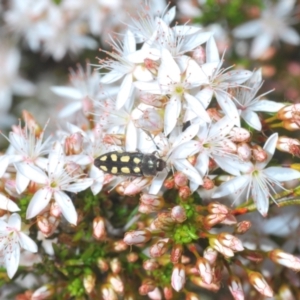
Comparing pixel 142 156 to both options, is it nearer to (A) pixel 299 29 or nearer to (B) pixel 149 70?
(B) pixel 149 70

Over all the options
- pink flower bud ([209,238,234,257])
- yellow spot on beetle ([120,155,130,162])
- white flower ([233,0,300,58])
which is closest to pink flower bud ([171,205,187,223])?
pink flower bud ([209,238,234,257])

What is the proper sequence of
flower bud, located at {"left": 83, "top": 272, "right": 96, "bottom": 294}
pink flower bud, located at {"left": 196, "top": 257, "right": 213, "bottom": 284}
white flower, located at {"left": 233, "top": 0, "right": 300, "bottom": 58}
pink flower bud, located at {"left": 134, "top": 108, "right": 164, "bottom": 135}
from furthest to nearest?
white flower, located at {"left": 233, "top": 0, "right": 300, "bottom": 58} < flower bud, located at {"left": 83, "top": 272, "right": 96, "bottom": 294} < pink flower bud, located at {"left": 134, "top": 108, "right": 164, "bottom": 135} < pink flower bud, located at {"left": 196, "top": 257, "right": 213, "bottom": 284}

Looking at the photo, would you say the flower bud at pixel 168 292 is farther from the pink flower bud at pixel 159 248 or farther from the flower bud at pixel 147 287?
the pink flower bud at pixel 159 248

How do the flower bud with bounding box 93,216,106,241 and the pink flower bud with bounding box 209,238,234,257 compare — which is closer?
the pink flower bud with bounding box 209,238,234,257

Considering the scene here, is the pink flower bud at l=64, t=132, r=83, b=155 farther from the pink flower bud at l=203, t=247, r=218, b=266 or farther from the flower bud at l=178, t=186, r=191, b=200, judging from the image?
the pink flower bud at l=203, t=247, r=218, b=266

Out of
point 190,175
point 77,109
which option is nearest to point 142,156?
point 190,175

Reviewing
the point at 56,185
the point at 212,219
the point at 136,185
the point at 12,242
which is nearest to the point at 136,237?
the point at 136,185
